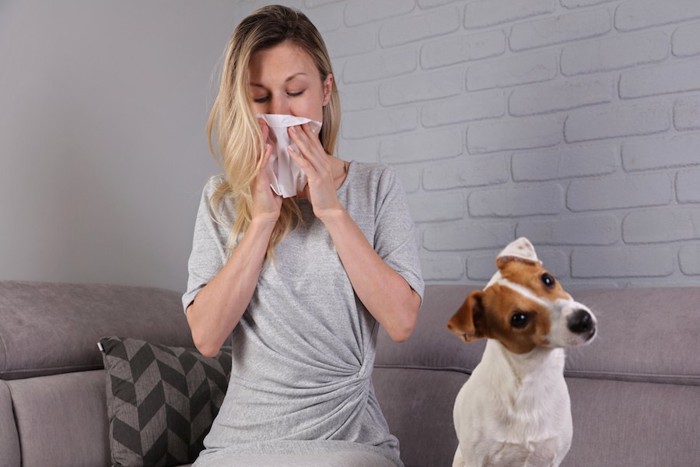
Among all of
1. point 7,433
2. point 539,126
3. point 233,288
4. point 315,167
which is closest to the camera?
point 315,167

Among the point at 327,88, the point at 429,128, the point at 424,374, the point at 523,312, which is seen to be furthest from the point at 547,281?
the point at 429,128

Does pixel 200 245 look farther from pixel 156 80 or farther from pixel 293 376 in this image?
pixel 156 80

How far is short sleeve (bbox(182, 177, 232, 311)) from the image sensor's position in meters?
1.62

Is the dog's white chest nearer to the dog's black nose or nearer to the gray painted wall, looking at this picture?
the dog's black nose

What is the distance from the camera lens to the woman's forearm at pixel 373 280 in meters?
1.48

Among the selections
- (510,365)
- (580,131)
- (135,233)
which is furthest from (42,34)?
(510,365)

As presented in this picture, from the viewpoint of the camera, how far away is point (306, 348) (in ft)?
5.12

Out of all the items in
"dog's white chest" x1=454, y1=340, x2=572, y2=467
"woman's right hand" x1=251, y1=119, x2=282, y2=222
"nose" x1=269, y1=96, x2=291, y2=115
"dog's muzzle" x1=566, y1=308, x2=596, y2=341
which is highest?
"nose" x1=269, y1=96, x2=291, y2=115

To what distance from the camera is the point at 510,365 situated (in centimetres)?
94

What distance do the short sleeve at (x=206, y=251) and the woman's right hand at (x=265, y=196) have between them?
16 centimetres

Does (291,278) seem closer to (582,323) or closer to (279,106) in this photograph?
(279,106)

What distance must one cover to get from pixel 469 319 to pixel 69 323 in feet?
5.20

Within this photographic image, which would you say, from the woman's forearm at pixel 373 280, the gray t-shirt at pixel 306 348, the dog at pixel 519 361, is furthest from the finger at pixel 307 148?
the dog at pixel 519 361

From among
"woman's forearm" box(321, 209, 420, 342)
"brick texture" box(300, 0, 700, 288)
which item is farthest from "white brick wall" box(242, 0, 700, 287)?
"woman's forearm" box(321, 209, 420, 342)
